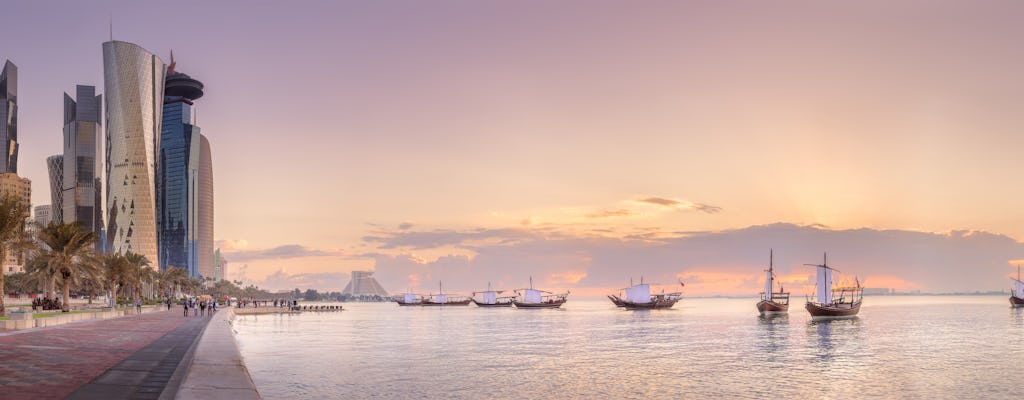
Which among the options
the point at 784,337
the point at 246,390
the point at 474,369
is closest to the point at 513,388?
the point at 474,369

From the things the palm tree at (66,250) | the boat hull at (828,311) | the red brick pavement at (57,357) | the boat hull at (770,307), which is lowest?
the boat hull at (770,307)

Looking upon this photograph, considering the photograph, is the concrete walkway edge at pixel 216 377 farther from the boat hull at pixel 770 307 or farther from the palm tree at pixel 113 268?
the boat hull at pixel 770 307

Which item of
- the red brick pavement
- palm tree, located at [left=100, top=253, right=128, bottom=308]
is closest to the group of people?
palm tree, located at [left=100, top=253, right=128, bottom=308]

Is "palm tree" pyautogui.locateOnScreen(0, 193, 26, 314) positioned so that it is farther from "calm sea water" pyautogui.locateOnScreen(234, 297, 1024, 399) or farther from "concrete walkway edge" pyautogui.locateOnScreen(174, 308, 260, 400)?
"concrete walkway edge" pyautogui.locateOnScreen(174, 308, 260, 400)

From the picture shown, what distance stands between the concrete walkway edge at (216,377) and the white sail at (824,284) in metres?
131

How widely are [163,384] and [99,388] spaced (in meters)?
2.10

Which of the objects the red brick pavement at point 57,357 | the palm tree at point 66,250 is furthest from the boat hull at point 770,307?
the red brick pavement at point 57,357

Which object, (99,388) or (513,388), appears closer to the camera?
(99,388)

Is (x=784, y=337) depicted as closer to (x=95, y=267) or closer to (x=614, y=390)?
(x=614, y=390)

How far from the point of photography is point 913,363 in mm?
51469

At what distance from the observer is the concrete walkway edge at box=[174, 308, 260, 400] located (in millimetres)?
21062

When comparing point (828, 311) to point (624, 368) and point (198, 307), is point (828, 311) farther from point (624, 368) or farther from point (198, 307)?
point (198, 307)

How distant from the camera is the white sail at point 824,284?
14475cm

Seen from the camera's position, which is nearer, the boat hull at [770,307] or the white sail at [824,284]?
the white sail at [824,284]
